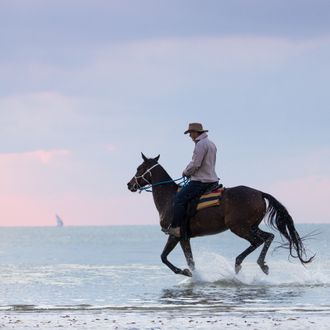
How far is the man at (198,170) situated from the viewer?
15.5 metres

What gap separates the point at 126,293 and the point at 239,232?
95.6 inches

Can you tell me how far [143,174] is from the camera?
16516 mm

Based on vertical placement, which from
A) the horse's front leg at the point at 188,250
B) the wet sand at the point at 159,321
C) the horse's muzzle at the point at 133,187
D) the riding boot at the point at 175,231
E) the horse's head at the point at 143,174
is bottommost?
the wet sand at the point at 159,321

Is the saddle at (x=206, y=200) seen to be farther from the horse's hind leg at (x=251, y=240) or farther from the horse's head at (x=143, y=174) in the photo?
the horse's head at (x=143, y=174)

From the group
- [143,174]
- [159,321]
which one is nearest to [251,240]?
[143,174]

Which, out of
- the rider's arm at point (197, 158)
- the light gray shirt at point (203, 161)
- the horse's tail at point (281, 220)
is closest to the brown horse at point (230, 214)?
the horse's tail at point (281, 220)

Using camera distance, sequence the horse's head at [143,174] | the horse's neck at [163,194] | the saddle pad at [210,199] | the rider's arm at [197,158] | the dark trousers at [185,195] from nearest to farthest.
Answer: the rider's arm at [197,158] → the dark trousers at [185,195] → the saddle pad at [210,199] → the horse's neck at [163,194] → the horse's head at [143,174]

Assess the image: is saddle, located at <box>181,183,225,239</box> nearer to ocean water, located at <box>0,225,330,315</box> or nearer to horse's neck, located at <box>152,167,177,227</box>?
horse's neck, located at <box>152,167,177,227</box>

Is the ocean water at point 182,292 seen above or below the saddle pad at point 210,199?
below

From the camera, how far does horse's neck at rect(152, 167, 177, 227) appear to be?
16188 millimetres

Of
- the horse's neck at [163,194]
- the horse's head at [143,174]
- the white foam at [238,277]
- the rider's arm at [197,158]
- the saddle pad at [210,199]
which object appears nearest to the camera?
the rider's arm at [197,158]

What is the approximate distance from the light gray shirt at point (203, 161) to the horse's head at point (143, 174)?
3.51 ft

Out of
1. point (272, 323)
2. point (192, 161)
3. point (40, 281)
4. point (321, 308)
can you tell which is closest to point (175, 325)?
point (272, 323)

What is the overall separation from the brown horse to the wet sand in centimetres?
541
